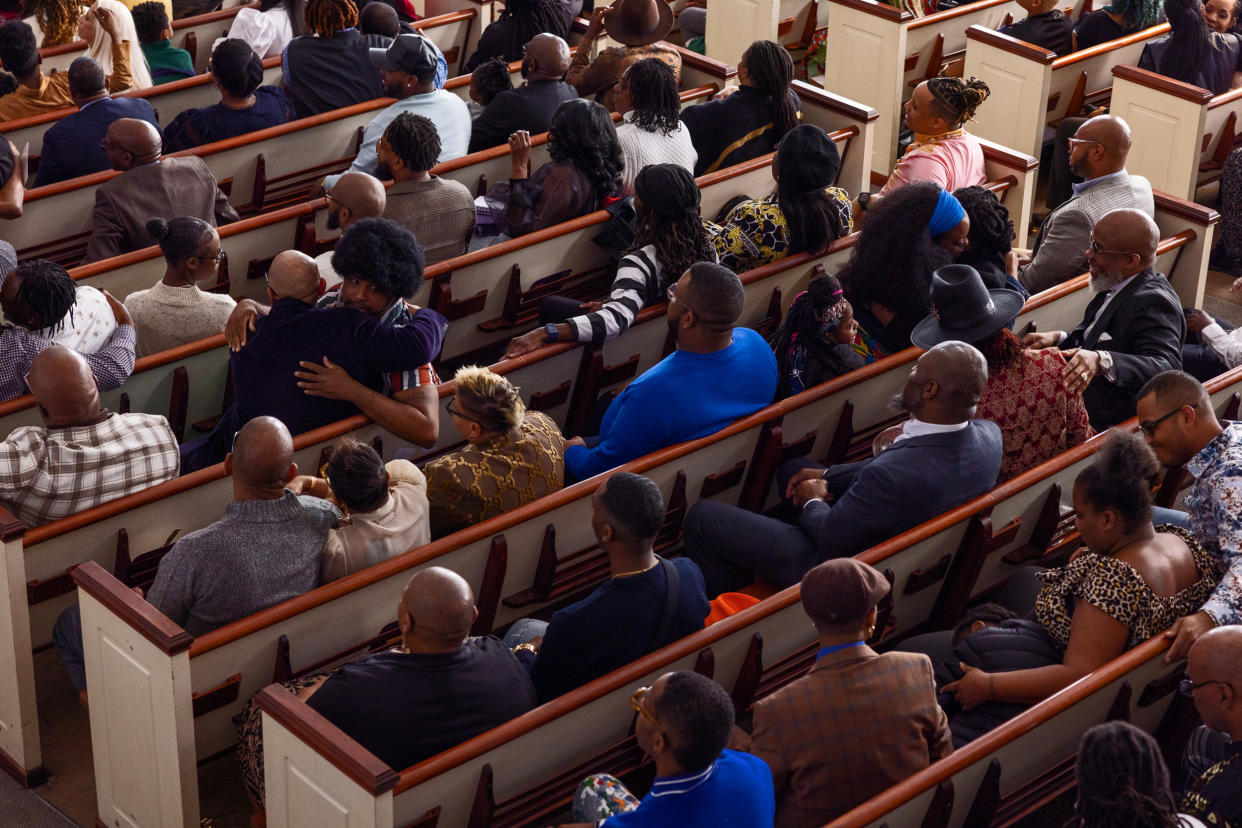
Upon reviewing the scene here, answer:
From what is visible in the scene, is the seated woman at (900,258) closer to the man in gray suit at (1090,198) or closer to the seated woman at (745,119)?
the man in gray suit at (1090,198)

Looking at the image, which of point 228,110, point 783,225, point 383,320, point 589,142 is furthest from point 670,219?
point 228,110

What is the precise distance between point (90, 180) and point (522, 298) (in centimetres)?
161

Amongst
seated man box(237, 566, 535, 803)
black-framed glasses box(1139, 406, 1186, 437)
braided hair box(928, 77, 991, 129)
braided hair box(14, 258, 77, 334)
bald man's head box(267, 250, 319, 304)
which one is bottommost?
seated man box(237, 566, 535, 803)

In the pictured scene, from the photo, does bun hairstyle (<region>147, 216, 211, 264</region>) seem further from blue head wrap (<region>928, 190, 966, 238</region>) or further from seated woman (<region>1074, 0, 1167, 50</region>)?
seated woman (<region>1074, 0, 1167, 50</region>)

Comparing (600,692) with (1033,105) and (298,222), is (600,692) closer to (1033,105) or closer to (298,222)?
(298,222)

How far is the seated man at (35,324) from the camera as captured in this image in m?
4.04

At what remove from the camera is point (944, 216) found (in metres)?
4.45

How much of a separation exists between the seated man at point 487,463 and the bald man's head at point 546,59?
7.59 feet

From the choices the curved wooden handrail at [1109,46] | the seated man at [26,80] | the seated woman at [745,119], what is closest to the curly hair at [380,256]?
the seated woman at [745,119]

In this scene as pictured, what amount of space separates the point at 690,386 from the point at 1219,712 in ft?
5.24

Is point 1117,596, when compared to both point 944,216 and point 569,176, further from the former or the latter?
point 569,176

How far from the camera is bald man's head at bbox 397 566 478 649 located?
2957mm

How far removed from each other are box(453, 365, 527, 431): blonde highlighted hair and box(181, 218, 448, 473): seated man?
294 mm

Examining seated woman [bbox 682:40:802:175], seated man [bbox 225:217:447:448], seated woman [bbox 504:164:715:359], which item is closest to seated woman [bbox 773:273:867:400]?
seated woman [bbox 504:164:715:359]
